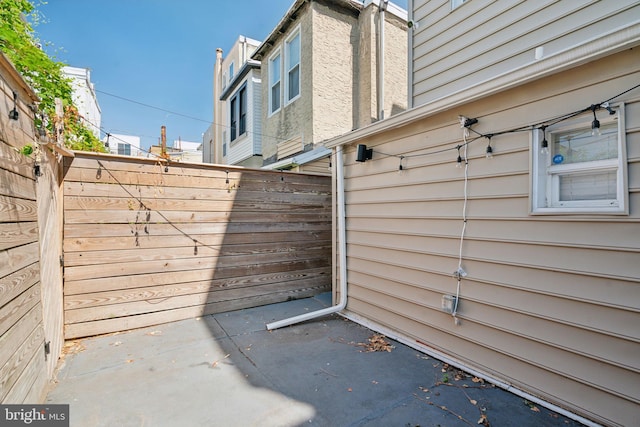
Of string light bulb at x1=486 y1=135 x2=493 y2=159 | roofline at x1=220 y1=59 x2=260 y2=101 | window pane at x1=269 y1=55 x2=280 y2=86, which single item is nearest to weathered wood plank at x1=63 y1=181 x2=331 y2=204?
string light bulb at x1=486 y1=135 x2=493 y2=159

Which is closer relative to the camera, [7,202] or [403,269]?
[7,202]

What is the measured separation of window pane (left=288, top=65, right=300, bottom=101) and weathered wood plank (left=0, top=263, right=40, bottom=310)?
688 centimetres

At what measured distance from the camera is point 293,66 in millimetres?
8156

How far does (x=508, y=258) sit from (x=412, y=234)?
103 cm

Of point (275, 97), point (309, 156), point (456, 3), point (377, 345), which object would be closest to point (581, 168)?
point (377, 345)

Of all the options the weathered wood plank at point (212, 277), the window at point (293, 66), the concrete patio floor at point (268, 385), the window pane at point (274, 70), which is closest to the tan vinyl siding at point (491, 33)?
the concrete patio floor at point (268, 385)

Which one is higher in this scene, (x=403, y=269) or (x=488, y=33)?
(x=488, y=33)

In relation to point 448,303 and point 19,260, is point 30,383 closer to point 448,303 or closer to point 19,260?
point 19,260

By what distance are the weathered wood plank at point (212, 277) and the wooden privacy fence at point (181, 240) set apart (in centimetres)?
1

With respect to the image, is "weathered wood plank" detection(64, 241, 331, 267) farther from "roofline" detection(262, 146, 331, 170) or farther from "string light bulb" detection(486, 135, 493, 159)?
"string light bulb" detection(486, 135, 493, 159)

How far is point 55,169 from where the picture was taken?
10.1 ft

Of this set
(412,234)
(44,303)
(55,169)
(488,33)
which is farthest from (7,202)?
(488,33)

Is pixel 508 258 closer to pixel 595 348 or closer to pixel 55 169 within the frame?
pixel 595 348

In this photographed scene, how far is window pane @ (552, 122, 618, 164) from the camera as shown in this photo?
2.10 metres
